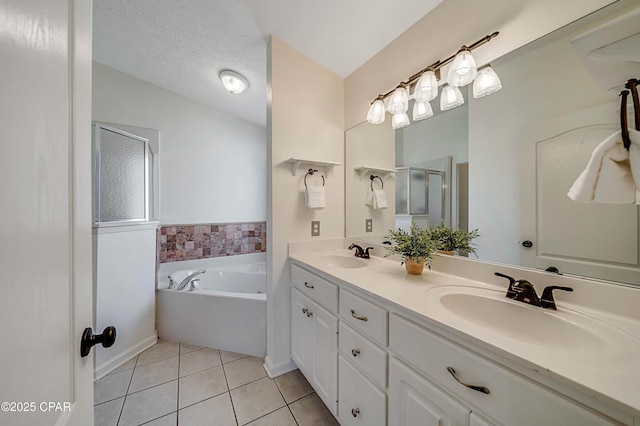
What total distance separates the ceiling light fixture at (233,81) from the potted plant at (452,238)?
6.89 ft

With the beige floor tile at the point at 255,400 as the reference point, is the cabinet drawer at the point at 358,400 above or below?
above

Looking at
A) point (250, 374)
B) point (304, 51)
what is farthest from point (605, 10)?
point (250, 374)

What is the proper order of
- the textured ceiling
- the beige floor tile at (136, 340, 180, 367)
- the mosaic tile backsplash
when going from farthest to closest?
the mosaic tile backsplash < the beige floor tile at (136, 340, 180, 367) < the textured ceiling

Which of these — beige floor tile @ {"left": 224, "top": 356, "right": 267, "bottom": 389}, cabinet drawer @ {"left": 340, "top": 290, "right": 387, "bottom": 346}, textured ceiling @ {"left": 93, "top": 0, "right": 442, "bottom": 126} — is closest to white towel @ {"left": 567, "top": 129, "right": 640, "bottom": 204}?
cabinet drawer @ {"left": 340, "top": 290, "right": 387, "bottom": 346}

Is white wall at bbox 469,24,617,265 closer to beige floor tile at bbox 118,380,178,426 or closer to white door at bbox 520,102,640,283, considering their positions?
white door at bbox 520,102,640,283

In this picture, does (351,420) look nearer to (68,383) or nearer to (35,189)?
(68,383)

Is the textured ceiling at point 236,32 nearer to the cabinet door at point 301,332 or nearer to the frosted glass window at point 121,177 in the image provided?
the frosted glass window at point 121,177

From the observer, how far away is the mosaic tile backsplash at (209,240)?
102 inches

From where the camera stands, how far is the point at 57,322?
1.33ft

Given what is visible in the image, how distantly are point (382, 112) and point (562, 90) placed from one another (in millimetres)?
913

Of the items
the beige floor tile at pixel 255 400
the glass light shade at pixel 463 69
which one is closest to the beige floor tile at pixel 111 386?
the beige floor tile at pixel 255 400

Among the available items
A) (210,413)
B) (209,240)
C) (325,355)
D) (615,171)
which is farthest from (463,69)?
(209,240)

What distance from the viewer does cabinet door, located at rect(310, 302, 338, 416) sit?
46.2 inches

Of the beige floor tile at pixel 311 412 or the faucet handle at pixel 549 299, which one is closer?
the faucet handle at pixel 549 299
